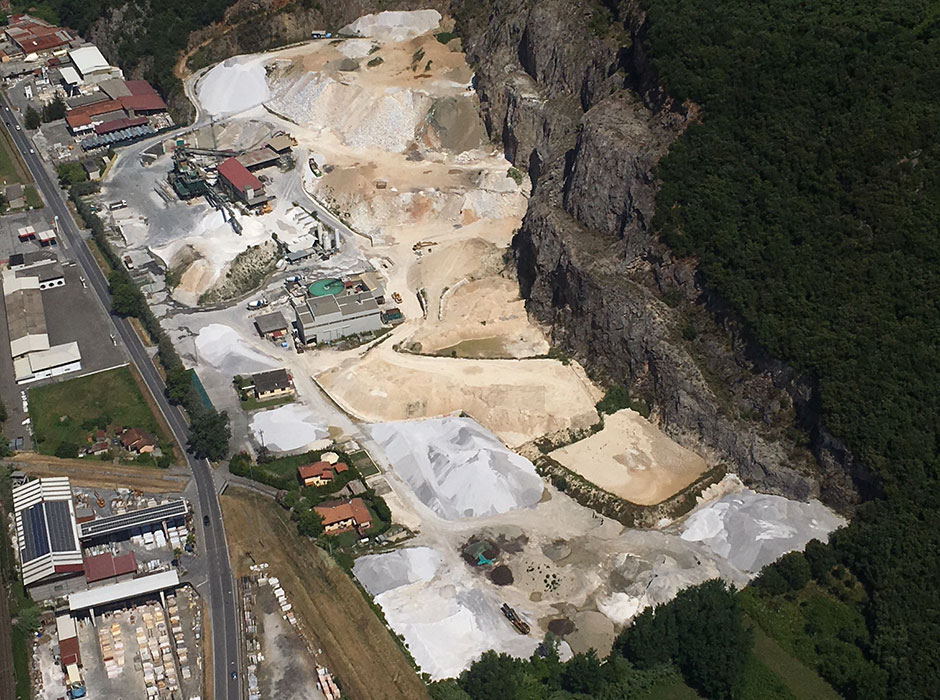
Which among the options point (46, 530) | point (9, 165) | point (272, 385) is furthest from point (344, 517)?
point (9, 165)

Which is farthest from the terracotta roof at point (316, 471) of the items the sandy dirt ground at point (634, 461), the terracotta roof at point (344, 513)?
the sandy dirt ground at point (634, 461)

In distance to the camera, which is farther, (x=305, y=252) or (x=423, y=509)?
(x=305, y=252)

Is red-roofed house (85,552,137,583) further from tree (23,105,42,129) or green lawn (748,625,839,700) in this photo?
tree (23,105,42,129)

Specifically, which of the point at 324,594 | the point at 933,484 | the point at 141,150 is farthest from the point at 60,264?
the point at 933,484

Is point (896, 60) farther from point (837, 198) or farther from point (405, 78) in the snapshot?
point (405, 78)

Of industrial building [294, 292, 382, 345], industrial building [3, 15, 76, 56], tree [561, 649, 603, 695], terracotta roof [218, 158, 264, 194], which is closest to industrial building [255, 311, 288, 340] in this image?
industrial building [294, 292, 382, 345]

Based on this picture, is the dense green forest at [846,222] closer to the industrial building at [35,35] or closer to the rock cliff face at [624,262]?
the rock cliff face at [624,262]

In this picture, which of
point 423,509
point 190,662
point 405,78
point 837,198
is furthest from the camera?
point 405,78

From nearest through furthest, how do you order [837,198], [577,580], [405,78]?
1. [577,580]
2. [837,198]
3. [405,78]
